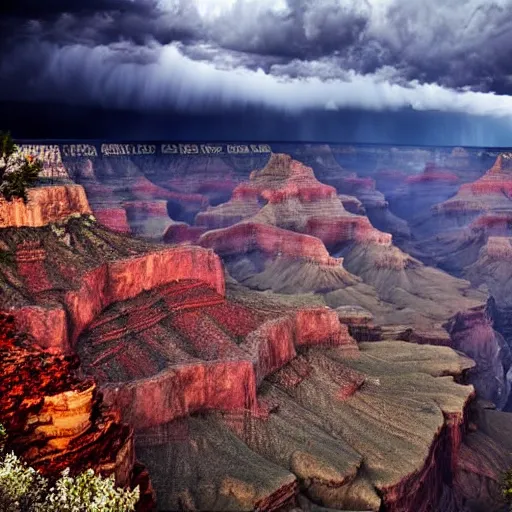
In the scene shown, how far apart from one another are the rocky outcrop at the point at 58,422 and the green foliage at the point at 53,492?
1.56m

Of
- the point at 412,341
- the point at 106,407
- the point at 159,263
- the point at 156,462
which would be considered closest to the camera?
the point at 106,407

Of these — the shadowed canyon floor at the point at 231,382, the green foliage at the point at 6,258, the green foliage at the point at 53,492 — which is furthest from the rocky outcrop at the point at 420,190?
the green foliage at the point at 53,492

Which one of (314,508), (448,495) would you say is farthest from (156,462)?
(448,495)

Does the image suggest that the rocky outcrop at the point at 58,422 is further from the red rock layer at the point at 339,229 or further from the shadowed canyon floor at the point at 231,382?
the red rock layer at the point at 339,229

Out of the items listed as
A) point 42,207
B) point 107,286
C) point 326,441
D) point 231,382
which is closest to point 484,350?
point 326,441

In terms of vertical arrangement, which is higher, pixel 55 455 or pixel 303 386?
pixel 55 455

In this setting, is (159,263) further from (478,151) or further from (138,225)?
(478,151)

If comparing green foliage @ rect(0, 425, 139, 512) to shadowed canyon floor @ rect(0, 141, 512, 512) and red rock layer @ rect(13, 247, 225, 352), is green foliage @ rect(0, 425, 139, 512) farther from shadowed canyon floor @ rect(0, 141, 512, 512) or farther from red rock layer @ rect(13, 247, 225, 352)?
red rock layer @ rect(13, 247, 225, 352)

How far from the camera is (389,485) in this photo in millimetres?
38688

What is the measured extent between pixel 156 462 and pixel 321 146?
526 feet

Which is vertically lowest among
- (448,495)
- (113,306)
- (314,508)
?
(448,495)

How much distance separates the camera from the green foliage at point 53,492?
21.2 meters

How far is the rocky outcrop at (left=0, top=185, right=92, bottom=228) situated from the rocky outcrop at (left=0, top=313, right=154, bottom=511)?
18014mm

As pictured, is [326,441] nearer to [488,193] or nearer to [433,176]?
[488,193]
